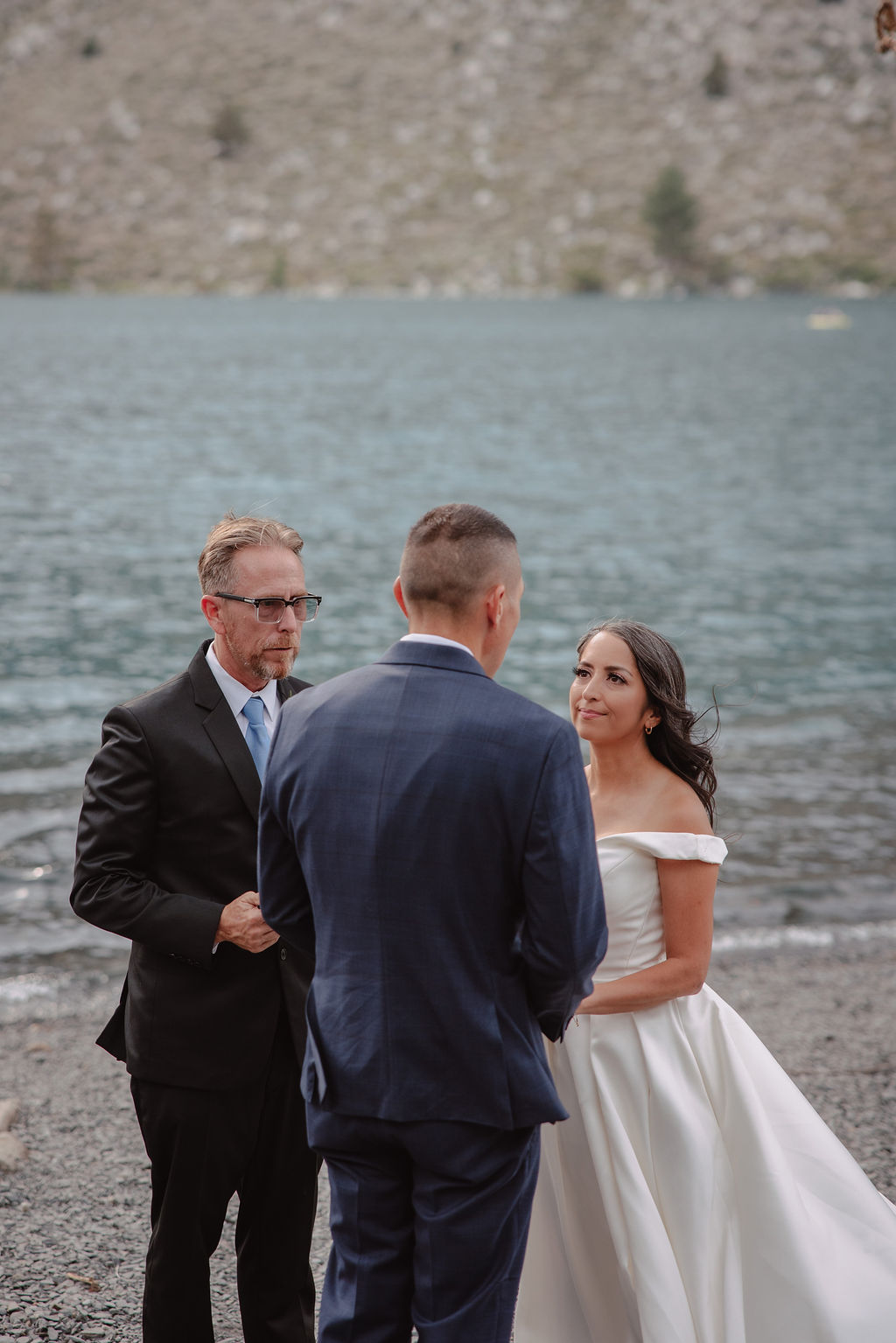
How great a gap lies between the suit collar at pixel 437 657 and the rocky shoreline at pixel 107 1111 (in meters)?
2.80

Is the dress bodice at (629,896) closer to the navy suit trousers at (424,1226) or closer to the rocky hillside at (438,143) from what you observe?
the navy suit trousers at (424,1226)

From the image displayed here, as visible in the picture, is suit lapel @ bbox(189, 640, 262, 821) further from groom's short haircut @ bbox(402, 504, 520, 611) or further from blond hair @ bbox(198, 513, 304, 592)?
groom's short haircut @ bbox(402, 504, 520, 611)

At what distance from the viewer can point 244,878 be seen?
3549 mm

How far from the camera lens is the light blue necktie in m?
3.63

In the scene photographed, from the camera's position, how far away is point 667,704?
153 inches

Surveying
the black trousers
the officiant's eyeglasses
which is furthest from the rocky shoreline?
the officiant's eyeglasses

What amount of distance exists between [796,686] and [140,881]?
14785 millimetres

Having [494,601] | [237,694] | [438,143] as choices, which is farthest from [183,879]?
[438,143]

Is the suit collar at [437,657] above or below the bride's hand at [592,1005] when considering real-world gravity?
above

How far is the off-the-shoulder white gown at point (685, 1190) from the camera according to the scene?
3.54 metres

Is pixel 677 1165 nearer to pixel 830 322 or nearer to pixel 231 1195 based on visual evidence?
pixel 231 1195

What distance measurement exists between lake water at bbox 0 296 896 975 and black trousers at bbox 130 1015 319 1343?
177 cm

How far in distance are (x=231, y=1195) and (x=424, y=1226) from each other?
3.52 ft

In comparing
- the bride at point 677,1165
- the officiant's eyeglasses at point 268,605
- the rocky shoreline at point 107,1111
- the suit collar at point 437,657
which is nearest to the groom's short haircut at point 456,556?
the suit collar at point 437,657
